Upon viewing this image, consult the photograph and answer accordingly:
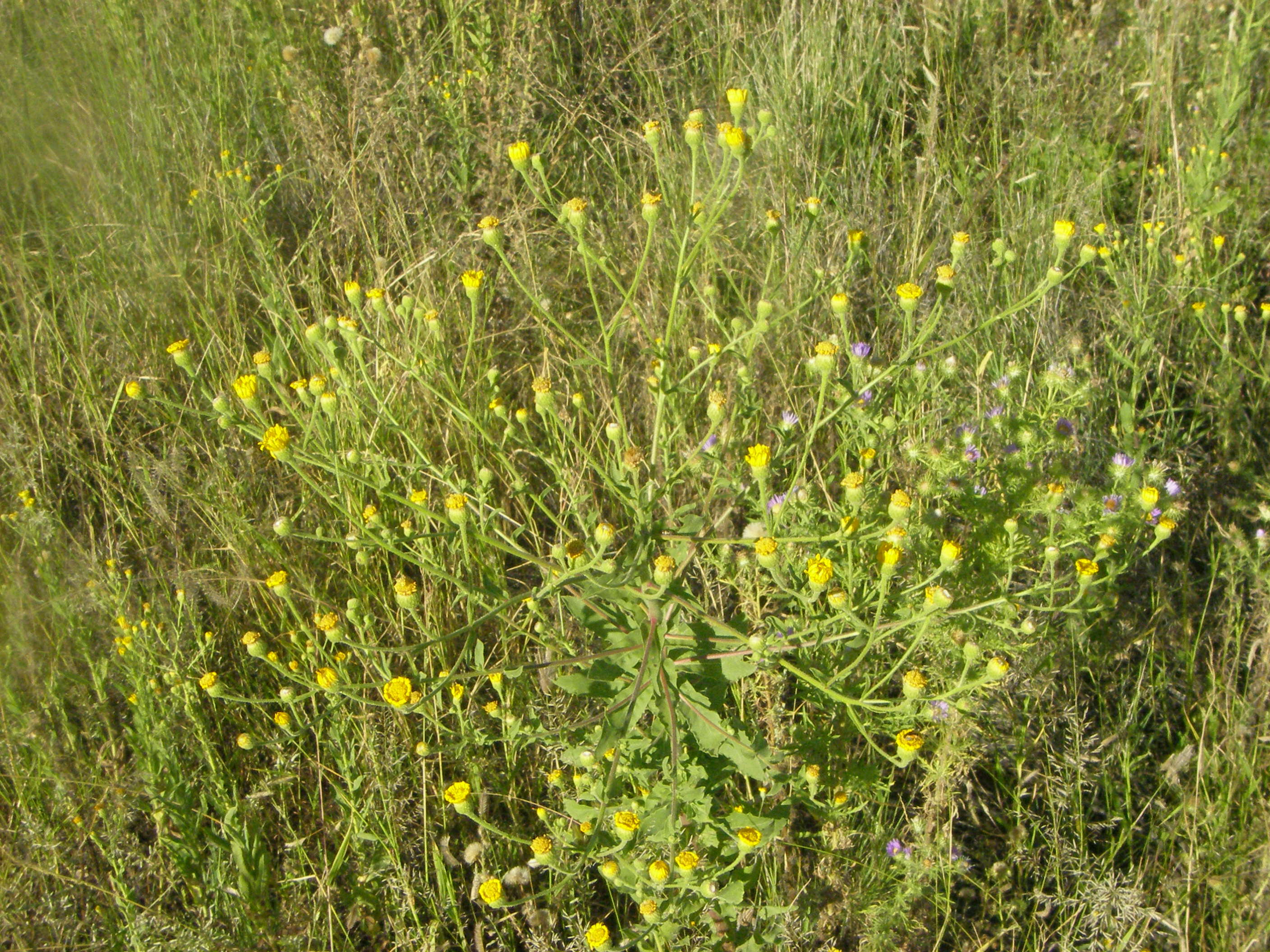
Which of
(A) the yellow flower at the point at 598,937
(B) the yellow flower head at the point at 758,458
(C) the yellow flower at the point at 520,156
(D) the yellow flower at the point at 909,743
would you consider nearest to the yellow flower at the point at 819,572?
(B) the yellow flower head at the point at 758,458

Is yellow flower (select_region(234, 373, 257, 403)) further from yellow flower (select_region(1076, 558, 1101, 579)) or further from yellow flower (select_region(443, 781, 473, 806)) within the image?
yellow flower (select_region(1076, 558, 1101, 579))

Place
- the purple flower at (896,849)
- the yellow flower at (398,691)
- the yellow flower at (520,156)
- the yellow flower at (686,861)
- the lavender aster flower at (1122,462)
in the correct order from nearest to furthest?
the yellow flower at (686,861), the yellow flower at (398,691), the yellow flower at (520,156), the purple flower at (896,849), the lavender aster flower at (1122,462)

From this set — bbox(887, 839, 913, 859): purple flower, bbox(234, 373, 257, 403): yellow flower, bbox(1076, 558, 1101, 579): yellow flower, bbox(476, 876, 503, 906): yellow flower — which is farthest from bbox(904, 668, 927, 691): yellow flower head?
bbox(234, 373, 257, 403): yellow flower

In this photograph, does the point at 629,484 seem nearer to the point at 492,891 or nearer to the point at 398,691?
the point at 398,691

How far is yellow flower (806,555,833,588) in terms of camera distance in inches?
57.4

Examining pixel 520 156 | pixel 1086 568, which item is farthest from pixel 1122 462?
pixel 520 156

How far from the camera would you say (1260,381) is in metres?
2.83

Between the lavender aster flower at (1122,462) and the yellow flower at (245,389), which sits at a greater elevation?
Answer: the yellow flower at (245,389)

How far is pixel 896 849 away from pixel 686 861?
0.63m

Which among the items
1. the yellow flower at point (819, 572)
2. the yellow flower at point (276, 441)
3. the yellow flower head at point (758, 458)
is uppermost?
the yellow flower at point (276, 441)

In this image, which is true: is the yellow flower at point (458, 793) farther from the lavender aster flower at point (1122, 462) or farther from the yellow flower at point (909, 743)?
the lavender aster flower at point (1122, 462)

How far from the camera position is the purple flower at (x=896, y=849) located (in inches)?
71.5

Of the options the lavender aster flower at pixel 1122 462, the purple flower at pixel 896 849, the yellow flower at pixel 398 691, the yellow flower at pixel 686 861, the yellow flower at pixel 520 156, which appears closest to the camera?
the yellow flower at pixel 686 861

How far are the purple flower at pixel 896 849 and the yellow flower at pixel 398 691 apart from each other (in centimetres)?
101
